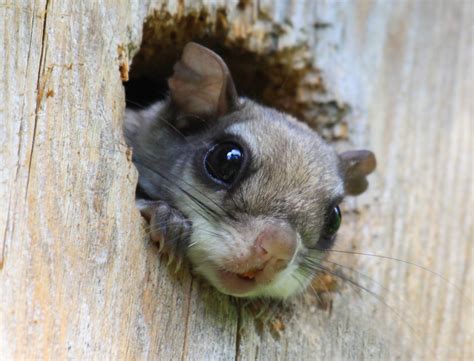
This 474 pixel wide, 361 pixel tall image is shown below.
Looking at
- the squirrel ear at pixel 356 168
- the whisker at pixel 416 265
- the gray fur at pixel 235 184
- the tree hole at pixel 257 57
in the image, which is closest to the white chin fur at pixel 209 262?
the gray fur at pixel 235 184

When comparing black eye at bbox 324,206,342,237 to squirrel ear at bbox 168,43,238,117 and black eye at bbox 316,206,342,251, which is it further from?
squirrel ear at bbox 168,43,238,117

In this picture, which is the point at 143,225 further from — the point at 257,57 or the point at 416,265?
the point at 257,57

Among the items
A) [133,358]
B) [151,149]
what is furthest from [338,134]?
[133,358]

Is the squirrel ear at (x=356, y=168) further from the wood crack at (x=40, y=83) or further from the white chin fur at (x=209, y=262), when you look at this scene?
the wood crack at (x=40, y=83)

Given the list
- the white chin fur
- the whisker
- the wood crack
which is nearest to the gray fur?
the white chin fur

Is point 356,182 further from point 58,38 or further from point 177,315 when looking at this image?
point 58,38

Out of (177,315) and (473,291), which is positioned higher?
(177,315)
